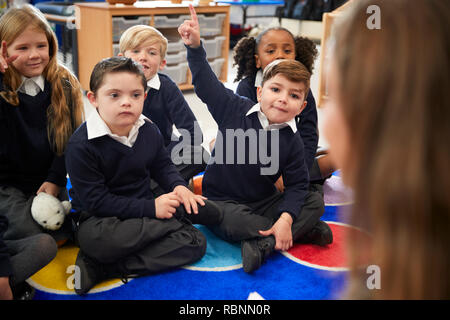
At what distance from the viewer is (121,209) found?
1.10 meters

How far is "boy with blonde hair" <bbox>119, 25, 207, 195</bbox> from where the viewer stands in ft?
5.11

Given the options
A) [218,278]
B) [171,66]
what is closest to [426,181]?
[218,278]

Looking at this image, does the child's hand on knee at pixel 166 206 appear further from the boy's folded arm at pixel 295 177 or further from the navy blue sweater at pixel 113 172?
the boy's folded arm at pixel 295 177

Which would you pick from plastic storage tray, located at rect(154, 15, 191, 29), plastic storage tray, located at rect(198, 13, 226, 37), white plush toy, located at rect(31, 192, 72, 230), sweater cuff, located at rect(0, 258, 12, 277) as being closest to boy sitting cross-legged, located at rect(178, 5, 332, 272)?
white plush toy, located at rect(31, 192, 72, 230)

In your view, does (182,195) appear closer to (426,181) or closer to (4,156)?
(4,156)

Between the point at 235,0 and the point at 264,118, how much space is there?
12.1 feet

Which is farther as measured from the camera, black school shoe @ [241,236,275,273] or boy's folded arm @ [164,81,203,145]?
boy's folded arm @ [164,81,203,145]

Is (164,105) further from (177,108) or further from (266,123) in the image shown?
(266,123)

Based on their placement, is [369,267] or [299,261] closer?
[369,267]

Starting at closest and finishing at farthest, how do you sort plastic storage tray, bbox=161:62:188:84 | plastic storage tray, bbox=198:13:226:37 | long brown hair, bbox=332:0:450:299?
1. long brown hair, bbox=332:0:450:299
2. plastic storage tray, bbox=161:62:188:84
3. plastic storage tray, bbox=198:13:226:37

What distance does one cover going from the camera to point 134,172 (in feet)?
3.81

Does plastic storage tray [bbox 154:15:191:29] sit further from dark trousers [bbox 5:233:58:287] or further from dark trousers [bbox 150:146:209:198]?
dark trousers [bbox 5:233:58:287]

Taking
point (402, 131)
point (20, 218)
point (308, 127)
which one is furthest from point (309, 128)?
point (402, 131)

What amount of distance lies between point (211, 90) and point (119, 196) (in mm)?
415
